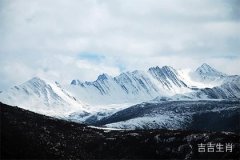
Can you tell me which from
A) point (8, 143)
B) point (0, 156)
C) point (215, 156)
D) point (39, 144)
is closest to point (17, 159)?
point (0, 156)

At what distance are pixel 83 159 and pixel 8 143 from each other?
1256 inches

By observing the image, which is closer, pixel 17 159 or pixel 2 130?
pixel 17 159

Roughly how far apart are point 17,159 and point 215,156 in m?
75.9

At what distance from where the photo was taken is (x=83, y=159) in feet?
655

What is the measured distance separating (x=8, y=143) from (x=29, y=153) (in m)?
8.89

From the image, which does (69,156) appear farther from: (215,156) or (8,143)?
(215,156)

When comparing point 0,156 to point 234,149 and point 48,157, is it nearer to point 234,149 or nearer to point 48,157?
point 48,157

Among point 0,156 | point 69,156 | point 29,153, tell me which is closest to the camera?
point 0,156

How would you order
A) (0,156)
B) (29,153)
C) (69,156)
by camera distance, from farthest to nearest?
(69,156)
(29,153)
(0,156)

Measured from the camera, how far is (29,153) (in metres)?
180

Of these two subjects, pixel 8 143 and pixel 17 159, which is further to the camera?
pixel 8 143

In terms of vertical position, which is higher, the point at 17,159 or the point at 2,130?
the point at 2,130

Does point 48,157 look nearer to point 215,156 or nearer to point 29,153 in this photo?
point 29,153

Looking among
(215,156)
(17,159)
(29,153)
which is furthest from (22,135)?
(215,156)
